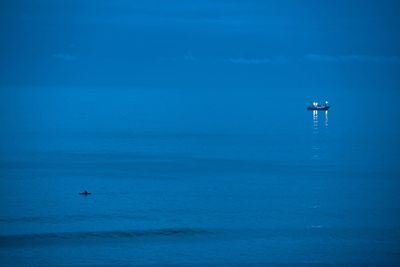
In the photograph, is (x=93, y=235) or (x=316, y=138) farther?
(x=316, y=138)

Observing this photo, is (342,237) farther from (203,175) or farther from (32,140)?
(32,140)

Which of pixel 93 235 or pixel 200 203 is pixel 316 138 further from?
pixel 93 235

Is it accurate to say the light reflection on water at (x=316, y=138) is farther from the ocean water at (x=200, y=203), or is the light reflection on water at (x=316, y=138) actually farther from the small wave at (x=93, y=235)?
the small wave at (x=93, y=235)

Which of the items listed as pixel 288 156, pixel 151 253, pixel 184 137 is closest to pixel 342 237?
pixel 151 253

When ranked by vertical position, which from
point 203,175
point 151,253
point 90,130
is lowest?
point 151,253

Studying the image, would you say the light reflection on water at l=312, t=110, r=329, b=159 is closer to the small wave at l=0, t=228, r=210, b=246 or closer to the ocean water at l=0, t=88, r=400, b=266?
the ocean water at l=0, t=88, r=400, b=266

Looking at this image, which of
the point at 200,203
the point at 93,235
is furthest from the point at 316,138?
the point at 93,235

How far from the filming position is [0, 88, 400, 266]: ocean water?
43.9 meters

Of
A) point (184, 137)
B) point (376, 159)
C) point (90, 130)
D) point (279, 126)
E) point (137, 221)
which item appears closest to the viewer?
point (137, 221)

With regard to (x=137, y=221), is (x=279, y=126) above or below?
above

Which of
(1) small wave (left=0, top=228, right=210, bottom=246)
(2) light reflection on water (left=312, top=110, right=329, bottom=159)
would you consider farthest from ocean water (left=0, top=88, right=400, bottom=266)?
(2) light reflection on water (left=312, top=110, right=329, bottom=159)

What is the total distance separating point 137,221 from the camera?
5072 centimetres

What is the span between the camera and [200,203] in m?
57.1

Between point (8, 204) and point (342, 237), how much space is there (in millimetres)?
27327
